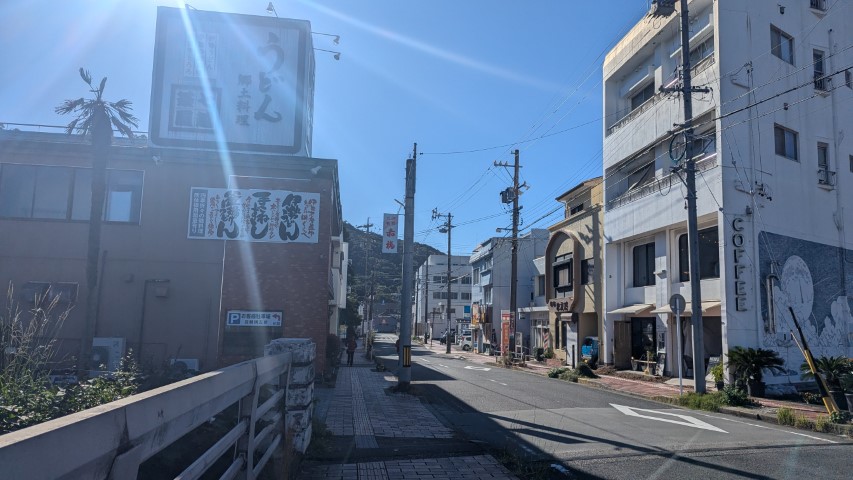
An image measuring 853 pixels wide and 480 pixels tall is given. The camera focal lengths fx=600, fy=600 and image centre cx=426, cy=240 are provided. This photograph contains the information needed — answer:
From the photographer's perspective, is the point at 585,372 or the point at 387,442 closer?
the point at 387,442

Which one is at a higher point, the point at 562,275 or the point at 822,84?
the point at 822,84

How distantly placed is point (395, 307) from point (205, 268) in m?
100

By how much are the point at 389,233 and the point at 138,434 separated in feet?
55.7

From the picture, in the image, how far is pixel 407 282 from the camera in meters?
17.4

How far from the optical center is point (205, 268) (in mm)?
19250

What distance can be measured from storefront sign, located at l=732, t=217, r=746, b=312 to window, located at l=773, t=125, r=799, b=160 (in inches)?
142

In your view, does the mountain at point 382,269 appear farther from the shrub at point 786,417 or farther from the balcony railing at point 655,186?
the shrub at point 786,417

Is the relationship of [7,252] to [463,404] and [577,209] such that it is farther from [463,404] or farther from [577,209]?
[577,209]

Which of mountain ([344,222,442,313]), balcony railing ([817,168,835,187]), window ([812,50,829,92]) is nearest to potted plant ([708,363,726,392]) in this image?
balcony railing ([817,168,835,187])

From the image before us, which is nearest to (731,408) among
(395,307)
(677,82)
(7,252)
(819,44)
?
(677,82)

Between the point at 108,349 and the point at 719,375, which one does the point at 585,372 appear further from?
the point at 108,349

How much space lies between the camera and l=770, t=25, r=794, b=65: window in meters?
20.9

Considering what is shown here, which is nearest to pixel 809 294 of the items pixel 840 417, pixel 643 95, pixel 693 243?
pixel 693 243

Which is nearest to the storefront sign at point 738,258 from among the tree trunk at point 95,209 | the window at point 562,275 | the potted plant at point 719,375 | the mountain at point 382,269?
the potted plant at point 719,375
